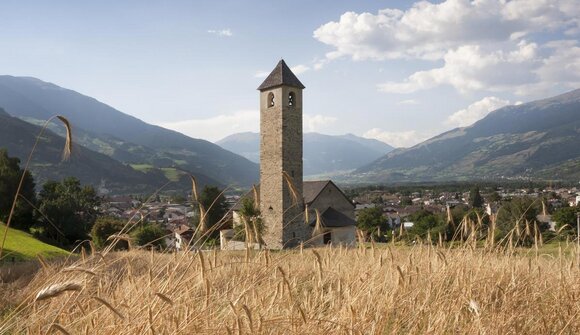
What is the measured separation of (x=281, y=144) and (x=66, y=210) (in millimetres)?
17007

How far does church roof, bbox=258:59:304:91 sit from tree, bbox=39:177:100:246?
1753cm

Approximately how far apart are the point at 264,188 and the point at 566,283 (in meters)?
32.2

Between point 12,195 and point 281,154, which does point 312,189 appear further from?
point 12,195

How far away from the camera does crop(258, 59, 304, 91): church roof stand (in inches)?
1356

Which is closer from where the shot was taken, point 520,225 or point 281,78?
point 520,225

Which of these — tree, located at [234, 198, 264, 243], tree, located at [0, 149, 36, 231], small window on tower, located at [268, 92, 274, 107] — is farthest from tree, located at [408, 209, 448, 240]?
tree, located at [0, 149, 36, 231]

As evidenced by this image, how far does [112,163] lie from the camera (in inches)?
6560

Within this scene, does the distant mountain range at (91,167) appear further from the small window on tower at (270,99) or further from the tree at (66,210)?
the small window on tower at (270,99)

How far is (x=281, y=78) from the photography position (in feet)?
113

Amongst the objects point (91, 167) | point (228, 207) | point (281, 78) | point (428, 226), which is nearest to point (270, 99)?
point (281, 78)

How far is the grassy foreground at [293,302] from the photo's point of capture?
227cm

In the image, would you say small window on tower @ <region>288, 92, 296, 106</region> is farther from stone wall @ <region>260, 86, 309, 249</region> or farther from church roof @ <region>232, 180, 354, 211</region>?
church roof @ <region>232, 180, 354, 211</region>

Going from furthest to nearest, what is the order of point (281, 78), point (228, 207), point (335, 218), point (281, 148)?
point (228, 207) → point (335, 218) → point (281, 78) → point (281, 148)

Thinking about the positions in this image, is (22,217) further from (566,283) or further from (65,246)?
(566,283)
